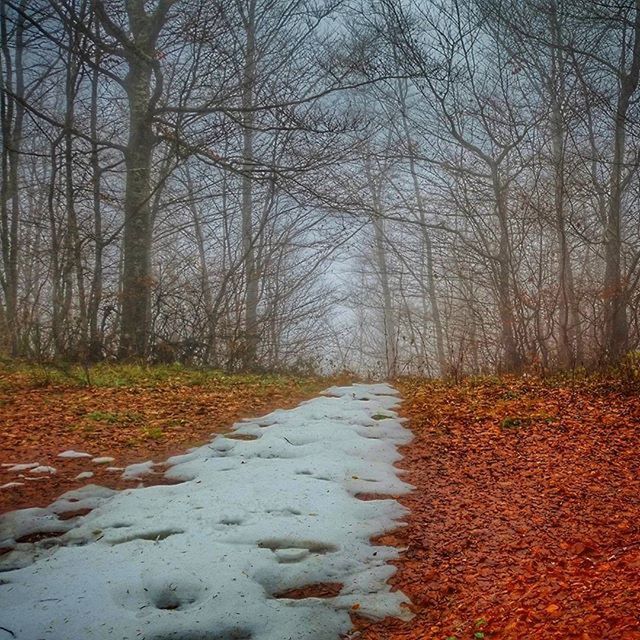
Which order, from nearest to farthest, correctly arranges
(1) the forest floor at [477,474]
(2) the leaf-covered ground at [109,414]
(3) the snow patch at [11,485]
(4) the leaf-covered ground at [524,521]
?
(4) the leaf-covered ground at [524,521] → (1) the forest floor at [477,474] → (3) the snow patch at [11,485] → (2) the leaf-covered ground at [109,414]

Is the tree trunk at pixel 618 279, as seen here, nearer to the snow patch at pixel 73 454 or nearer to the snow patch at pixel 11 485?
the snow patch at pixel 73 454

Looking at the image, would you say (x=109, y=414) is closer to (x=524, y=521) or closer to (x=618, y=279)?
(x=524, y=521)

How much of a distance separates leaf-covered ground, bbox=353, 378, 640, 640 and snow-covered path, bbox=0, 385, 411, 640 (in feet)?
0.72

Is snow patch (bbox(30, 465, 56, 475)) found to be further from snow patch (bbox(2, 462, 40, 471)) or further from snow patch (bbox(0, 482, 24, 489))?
snow patch (bbox(0, 482, 24, 489))

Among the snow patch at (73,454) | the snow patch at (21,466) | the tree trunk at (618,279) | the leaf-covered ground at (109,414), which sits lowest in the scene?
the snow patch at (21,466)

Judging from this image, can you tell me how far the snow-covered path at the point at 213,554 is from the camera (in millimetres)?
2352

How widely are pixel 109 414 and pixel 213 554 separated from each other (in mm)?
3409

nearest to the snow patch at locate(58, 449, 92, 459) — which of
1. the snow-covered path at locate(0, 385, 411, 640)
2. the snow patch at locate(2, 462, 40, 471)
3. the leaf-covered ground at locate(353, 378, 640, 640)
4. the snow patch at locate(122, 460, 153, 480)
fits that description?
the snow patch at locate(2, 462, 40, 471)

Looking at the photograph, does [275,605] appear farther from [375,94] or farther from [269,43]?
Result: [375,94]

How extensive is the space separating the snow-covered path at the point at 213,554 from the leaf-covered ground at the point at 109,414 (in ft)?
1.40

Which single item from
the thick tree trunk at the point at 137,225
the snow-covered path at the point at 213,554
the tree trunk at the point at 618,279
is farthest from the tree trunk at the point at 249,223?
the snow-covered path at the point at 213,554

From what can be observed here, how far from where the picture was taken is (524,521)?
3215mm

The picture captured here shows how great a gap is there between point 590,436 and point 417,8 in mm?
7827

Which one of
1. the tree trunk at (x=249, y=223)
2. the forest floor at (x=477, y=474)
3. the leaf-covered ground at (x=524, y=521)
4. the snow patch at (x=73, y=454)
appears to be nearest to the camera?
the leaf-covered ground at (x=524, y=521)
